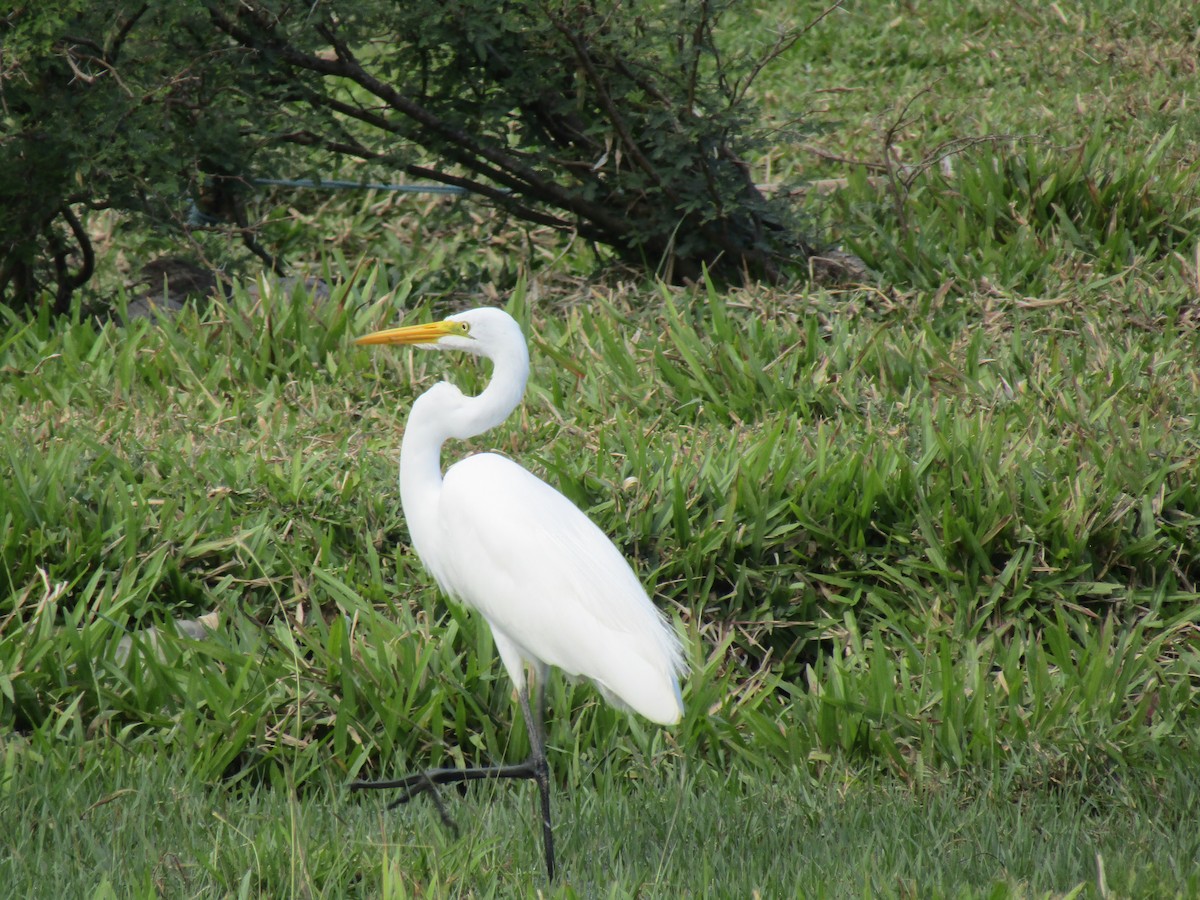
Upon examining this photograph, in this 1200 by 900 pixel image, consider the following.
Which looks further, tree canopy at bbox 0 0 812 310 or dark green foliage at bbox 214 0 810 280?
dark green foliage at bbox 214 0 810 280

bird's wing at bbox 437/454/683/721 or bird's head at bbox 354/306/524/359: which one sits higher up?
bird's head at bbox 354/306/524/359

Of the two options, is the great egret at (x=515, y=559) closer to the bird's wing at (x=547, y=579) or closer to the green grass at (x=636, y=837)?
the bird's wing at (x=547, y=579)

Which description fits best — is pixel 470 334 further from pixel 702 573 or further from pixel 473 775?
pixel 702 573

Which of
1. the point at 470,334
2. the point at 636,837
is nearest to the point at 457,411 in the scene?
the point at 470,334

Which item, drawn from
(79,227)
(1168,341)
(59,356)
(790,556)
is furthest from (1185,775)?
(79,227)

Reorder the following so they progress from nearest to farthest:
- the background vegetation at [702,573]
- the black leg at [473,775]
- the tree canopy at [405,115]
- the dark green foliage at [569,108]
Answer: the background vegetation at [702,573] → the black leg at [473,775] → the tree canopy at [405,115] → the dark green foliage at [569,108]

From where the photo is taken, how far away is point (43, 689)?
3301mm

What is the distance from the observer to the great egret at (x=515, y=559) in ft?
9.02

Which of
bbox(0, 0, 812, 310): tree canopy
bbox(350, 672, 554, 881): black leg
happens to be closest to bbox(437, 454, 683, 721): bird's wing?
bbox(350, 672, 554, 881): black leg

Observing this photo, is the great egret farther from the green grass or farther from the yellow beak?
the green grass

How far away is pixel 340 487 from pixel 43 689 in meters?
0.99

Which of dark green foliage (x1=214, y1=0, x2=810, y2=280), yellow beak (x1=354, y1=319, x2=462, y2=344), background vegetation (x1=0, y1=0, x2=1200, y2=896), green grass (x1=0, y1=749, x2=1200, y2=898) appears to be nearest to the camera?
green grass (x1=0, y1=749, x2=1200, y2=898)

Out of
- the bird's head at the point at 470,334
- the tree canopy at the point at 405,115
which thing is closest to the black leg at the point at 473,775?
the bird's head at the point at 470,334

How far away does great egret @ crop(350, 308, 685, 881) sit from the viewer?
275 centimetres
